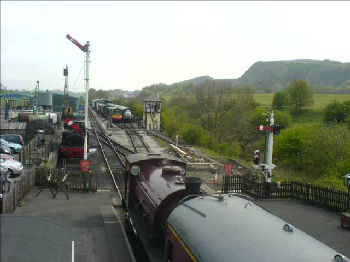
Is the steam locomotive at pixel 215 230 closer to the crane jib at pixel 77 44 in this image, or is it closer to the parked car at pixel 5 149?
the crane jib at pixel 77 44

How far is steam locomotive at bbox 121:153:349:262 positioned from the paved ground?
505cm

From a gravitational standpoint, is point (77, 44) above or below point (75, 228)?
above

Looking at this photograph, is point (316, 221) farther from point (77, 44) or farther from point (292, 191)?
point (77, 44)

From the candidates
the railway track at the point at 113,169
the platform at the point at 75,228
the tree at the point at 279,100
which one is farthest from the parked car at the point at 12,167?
the tree at the point at 279,100

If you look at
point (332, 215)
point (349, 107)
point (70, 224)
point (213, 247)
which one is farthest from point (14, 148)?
point (349, 107)

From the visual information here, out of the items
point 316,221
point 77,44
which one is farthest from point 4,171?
point 316,221

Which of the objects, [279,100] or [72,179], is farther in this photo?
[279,100]

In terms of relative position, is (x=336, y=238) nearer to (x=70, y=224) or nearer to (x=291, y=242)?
(x=291, y=242)

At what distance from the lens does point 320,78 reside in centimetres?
16412

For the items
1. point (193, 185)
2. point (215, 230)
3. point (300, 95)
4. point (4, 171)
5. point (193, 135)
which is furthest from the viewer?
point (300, 95)

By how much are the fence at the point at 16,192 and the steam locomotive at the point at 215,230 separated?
16.3ft

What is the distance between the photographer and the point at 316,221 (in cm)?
1262

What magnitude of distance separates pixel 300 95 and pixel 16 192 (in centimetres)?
6912

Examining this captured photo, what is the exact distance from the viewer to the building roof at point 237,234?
14.5 feet
